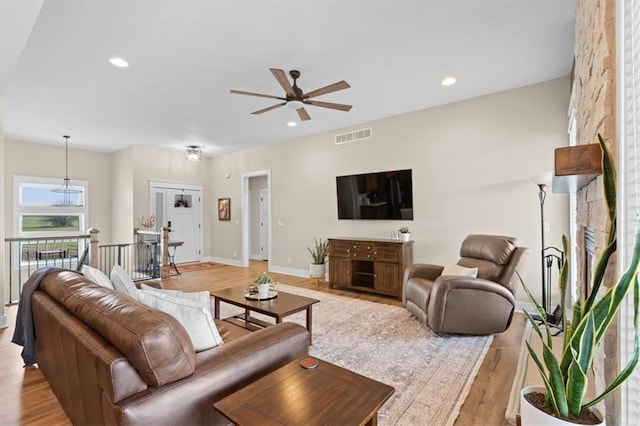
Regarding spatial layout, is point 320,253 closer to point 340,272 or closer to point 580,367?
point 340,272

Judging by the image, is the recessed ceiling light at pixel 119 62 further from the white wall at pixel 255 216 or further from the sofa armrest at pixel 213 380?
the white wall at pixel 255 216

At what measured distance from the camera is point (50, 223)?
6988 mm

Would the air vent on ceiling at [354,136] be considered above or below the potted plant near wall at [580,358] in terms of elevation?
above

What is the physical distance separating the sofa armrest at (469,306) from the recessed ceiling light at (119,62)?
13.2 ft

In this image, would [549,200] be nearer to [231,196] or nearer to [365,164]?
[365,164]

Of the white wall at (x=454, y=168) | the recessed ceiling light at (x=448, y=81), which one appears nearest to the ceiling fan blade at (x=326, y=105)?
the recessed ceiling light at (x=448, y=81)

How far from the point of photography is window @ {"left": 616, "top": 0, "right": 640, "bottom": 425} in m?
0.97

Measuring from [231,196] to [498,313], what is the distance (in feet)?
21.6

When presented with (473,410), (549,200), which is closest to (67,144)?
(473,410)

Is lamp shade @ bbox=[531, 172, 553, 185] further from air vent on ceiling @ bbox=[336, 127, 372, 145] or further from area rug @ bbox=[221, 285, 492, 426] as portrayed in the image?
air vent on ceiling @ bbox=[336, 127, 372, 145]

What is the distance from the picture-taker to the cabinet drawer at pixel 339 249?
5180 mm

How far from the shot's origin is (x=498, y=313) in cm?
308

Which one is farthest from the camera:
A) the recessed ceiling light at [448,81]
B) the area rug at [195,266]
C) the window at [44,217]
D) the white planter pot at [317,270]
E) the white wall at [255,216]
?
the white wall at [255,216]

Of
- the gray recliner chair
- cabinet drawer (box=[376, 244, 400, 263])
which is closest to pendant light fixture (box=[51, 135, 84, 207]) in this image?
cabinet drawer (box=[376, 244, 400, 263])
